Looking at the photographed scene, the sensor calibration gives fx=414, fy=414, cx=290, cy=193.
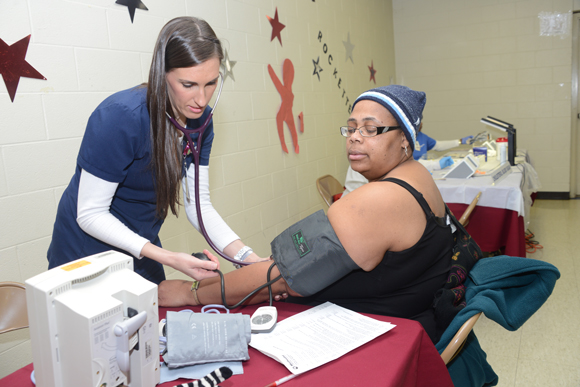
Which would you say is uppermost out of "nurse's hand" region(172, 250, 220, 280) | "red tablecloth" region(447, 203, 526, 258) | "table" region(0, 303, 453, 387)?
"nurse's hand" region(172, 250, 220, 280)

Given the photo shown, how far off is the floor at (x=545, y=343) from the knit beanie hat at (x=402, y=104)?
137 cm

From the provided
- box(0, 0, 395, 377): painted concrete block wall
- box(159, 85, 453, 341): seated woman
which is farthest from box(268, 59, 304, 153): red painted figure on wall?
box(159, 85, 453, 341): seated woman

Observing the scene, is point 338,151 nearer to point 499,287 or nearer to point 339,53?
point 339,53

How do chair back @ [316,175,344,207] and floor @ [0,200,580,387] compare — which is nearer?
floor @ [0,200,580,387]

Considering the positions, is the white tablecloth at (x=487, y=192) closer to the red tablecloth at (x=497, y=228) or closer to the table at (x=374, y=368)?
the red tablecloth at (x=497, y=228)

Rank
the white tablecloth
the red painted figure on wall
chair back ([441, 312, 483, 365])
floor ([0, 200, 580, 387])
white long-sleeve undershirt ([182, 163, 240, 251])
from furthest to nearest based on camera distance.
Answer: the red painted figure on wall, the white tablecloth, floor ([0, 200, 580, 387]), white long-sleeve undershirt ([182, 163, 240, 251]), chair back ([441, 312, 483, 365])

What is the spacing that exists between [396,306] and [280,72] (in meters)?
2.25

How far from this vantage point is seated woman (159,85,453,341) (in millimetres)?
1029

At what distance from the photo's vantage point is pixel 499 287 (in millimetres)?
1106

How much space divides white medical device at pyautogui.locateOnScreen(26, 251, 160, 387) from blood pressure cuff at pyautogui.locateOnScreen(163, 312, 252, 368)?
0.08m

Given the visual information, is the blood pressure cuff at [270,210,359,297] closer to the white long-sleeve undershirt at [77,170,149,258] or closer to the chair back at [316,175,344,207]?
the white long-sleeve undershirt at [77,170,149,258]

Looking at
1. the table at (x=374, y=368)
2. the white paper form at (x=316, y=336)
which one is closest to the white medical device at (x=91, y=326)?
the table at (x=374, y=368)

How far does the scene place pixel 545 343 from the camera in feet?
7.06

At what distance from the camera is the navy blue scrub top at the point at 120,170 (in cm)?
108
